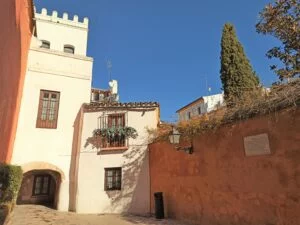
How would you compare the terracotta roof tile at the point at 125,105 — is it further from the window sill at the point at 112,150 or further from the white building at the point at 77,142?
the window sill at the point at 112,150

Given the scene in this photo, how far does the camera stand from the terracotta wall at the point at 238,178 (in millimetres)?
5105

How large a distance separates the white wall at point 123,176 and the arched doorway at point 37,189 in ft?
9.73

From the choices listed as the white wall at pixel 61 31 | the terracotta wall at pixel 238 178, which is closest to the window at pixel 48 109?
the white wall at pixel 61 31

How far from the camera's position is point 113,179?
450 inches

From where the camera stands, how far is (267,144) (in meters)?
5.66

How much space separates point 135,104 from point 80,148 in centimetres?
356

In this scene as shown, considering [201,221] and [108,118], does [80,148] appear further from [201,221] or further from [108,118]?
[201,221]

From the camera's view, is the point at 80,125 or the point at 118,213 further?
the point at 80,125

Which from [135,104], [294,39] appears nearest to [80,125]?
[135,104]

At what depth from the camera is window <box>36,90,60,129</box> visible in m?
11.8

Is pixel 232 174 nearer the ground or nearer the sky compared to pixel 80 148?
nearer the ground

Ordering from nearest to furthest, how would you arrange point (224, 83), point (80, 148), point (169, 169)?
point (169, 169)
point (80, 148)
point (224, 83)

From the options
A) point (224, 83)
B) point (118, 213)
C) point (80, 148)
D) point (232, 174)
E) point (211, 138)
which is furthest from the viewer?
point (224, 83)

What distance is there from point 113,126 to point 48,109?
346 centimetres
